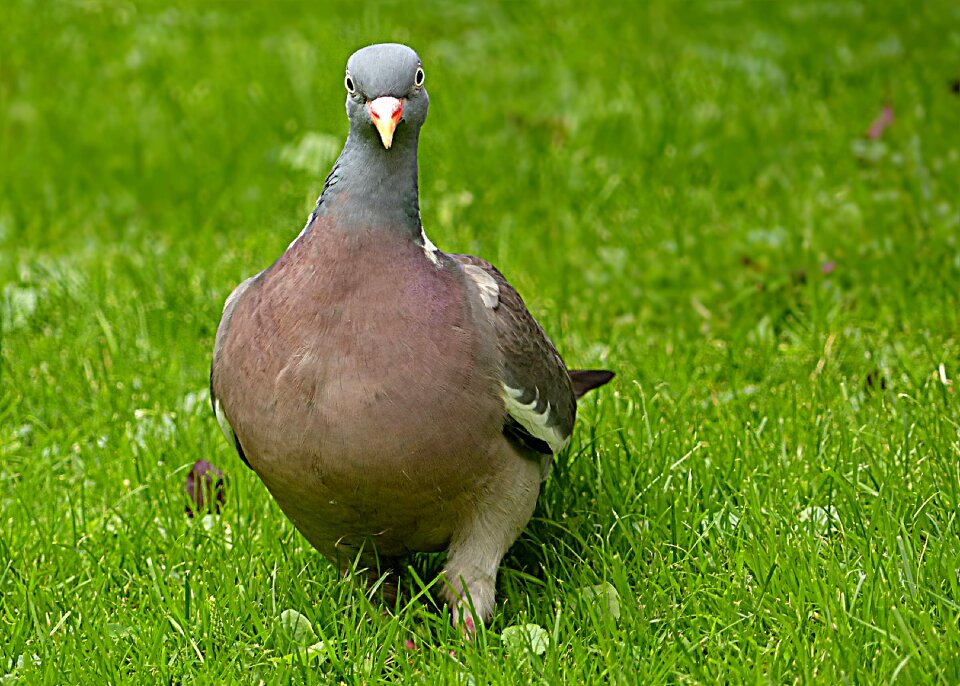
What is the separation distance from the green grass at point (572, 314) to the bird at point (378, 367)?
1.11 feet

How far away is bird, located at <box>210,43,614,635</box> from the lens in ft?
9.95

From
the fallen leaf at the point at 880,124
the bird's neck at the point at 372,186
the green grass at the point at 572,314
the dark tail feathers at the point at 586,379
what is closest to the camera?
the bird's neck at the point at 372,186

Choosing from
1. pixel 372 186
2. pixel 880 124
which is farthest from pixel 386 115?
pixel 880 124

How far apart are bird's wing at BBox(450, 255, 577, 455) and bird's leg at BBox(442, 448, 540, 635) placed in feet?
0.29

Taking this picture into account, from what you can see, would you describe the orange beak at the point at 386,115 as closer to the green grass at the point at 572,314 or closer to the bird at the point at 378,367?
the bird at the point at 378,367

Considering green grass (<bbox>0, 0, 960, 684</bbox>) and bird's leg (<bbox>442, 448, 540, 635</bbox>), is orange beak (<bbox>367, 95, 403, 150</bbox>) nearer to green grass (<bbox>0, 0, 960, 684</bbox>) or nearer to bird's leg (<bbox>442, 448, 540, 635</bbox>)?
bird's leg (<bbox>442, 448, 540, 635</bbox>)

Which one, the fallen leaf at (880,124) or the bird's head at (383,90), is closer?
the bird's head at (383,90)

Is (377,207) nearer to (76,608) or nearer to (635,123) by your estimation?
(76,608)

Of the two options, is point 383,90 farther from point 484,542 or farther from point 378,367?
point 484,542

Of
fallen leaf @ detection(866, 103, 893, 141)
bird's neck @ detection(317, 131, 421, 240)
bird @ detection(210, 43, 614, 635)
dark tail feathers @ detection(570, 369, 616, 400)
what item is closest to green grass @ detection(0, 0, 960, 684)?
fallen leaf @ detection(866, 103, 893, 141)

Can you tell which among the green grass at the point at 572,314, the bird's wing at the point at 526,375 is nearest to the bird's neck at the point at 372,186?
the bird's wing at the point at 526,375

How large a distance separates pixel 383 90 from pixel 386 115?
84 millimetres

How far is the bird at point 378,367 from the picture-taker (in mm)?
3031

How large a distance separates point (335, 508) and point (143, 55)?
557cm
